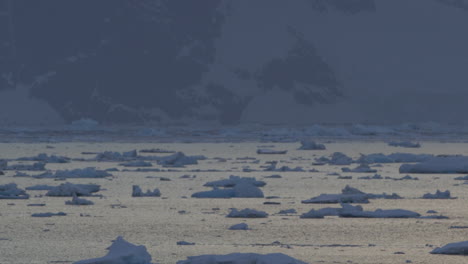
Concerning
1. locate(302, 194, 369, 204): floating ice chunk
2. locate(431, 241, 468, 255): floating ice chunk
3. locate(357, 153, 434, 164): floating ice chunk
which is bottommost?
locate(431, 241, 468, 255): floating ice chunk

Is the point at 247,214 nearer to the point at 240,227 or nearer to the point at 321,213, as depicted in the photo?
the point at 321,213

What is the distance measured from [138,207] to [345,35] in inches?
3927

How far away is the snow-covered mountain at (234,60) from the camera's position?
10825cm

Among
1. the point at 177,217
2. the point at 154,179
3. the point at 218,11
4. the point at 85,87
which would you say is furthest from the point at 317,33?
the point at 177,217

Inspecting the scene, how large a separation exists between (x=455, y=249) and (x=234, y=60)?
102m

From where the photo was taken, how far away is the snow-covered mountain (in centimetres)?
10825

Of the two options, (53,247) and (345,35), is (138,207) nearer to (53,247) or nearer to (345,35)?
(53,247)

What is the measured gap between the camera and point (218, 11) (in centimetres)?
11819

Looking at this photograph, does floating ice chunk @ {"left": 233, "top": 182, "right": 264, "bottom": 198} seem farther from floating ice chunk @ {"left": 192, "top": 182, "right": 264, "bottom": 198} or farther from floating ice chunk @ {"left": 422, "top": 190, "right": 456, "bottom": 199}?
floating ice chunk @ {"left": 422, "top": 190, "right": 456, "bottom": 199}

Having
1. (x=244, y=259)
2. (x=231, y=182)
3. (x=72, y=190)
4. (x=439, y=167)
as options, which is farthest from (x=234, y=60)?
(x=244, y=259)

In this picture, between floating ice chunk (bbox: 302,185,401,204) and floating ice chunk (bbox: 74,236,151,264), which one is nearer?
floating ice chunk (bbox: 74,236,151,264)

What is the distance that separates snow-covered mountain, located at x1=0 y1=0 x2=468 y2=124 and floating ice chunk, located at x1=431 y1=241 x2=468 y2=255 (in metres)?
92.3

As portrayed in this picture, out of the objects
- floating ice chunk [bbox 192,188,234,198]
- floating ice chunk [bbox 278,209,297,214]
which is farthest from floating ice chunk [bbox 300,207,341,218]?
floating ice chunk [bbox 192,188,234,198]

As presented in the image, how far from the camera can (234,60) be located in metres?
114
